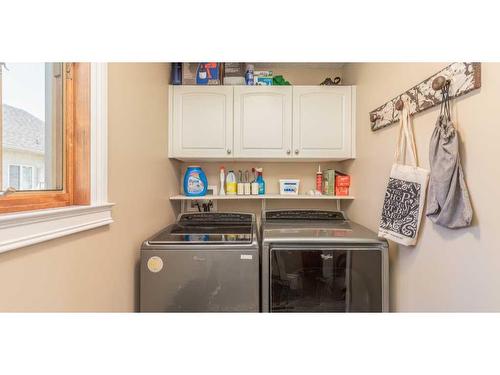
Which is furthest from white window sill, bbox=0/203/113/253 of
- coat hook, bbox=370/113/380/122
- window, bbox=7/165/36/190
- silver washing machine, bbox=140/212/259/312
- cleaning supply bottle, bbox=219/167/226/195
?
coat hook, bbox=370/113/380/122

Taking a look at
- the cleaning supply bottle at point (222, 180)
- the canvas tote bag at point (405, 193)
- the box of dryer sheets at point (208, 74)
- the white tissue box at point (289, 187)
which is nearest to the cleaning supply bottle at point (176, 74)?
the box of dryer sheets at point (208, 74)

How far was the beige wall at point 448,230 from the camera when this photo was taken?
0.87 m

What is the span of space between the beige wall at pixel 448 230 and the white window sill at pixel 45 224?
58.7 inches

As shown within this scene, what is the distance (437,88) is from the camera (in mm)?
1062

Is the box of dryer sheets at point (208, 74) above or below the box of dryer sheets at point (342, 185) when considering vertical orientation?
above

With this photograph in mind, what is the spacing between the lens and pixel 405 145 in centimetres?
136

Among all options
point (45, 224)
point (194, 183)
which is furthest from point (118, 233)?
point (194, 183)

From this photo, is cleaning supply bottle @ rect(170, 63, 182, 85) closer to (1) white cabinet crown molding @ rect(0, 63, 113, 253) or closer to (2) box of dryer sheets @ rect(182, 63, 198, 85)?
(2) box of dryer sheets @ rect(182, 63, 198, 85)

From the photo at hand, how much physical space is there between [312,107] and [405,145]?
905mm

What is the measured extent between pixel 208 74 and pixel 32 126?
144 cm

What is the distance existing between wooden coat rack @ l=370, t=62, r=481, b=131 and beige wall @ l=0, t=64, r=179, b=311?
4.85ft

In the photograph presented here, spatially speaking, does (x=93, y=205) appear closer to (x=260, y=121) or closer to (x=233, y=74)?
(x=260, y=121)

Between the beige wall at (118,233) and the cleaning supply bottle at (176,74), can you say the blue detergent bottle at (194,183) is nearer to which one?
the beige wall at (118,233)
